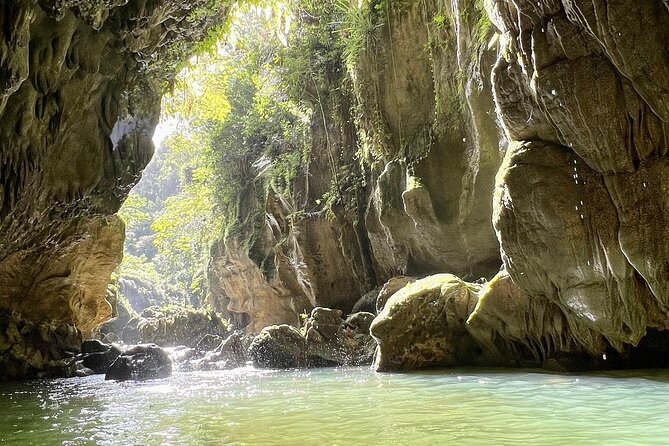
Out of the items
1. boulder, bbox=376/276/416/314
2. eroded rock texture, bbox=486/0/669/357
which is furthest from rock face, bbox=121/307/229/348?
eroded rock texture, bbox=486/0/669/357

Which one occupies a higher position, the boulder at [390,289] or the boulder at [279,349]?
the boulder at [390,289]

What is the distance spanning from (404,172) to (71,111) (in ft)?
27.6

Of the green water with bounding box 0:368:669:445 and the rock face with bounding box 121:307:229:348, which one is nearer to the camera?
the green water with bounding box 0:368:669:445

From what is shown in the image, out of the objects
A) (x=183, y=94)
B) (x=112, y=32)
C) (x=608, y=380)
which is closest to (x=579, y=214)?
(x=608, y=380)

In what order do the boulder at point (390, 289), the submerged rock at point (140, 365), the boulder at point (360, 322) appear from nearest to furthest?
the submerged rock at point (140, 365) < the boulder at point (390, 289) < the boulder at point (360, 322)

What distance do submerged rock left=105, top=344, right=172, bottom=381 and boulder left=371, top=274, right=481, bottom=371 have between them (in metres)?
5.52

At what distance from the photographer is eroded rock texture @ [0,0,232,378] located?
7.82 metres

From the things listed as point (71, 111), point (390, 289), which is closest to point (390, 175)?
point (390, 289)

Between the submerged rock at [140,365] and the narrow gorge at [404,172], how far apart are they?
237 cm

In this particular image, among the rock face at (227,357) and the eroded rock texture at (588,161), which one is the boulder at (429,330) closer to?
the eroded rock texture at (588,161)

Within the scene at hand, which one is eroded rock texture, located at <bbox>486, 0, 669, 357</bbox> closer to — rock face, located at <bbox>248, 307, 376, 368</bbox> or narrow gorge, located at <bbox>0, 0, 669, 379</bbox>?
narrow gorge, located at <bbox>0, 0, 669, 379</bbox>

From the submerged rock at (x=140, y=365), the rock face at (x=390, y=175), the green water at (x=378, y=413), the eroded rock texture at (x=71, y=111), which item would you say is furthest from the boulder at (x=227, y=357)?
the green water at (x=378, y=413)

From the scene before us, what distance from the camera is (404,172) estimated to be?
14.7m

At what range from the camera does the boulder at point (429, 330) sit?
1002 centimetres
